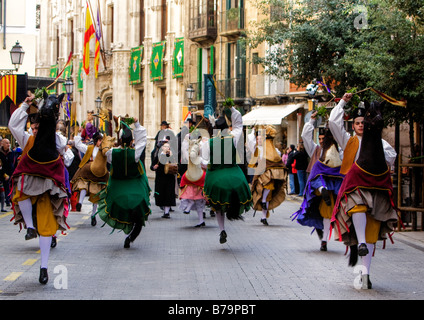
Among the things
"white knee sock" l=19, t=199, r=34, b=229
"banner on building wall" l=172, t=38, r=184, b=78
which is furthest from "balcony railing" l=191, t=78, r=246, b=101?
"white knee sock" l=19, t=199, r=34, b=229

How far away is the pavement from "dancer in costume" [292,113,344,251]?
462 millimetres

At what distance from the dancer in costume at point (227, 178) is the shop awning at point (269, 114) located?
25.5 meters

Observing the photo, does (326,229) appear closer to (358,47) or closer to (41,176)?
(41,176)

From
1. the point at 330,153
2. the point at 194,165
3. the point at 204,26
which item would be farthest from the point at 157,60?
the point at 330,153

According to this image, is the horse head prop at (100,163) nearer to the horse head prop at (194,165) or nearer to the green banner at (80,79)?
the horse head prop at (194,165)

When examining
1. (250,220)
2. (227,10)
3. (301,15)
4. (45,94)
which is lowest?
(250,220)

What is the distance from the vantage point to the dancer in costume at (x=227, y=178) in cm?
1219

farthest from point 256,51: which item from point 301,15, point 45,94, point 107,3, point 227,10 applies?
point 45,94

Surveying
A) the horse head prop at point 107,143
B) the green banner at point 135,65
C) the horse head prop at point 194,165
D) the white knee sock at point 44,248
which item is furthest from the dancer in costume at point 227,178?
the green banner at point 135,65

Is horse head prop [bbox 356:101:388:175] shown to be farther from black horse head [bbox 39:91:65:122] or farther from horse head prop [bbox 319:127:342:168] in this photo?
black horse head [bbox 39:91:65:122]

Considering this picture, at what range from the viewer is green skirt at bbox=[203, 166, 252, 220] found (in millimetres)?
12172
